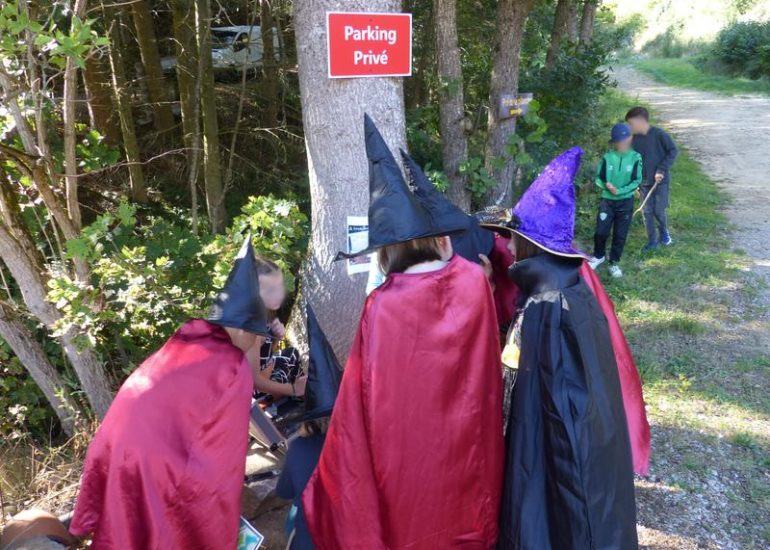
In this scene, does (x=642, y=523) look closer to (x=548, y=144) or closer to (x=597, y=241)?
(x=597, y=241)

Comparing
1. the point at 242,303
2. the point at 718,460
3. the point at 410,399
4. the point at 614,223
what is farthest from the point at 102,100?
the point at 718,460

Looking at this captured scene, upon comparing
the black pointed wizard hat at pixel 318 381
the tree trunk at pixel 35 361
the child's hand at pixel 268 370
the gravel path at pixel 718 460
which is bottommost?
the gravel path at pixel 718 460

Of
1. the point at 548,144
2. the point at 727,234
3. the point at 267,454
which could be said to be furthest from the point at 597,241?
the point at 267,454

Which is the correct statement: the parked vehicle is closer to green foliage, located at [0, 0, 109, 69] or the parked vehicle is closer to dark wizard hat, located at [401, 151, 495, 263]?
green foliage, located at [0, 0, 109, 69]

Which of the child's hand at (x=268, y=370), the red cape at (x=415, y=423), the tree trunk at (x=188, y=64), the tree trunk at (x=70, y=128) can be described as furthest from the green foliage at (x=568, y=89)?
the red cape at (x=415, y=423)

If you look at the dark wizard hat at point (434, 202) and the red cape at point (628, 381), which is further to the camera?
the red cape at point (628, 381)

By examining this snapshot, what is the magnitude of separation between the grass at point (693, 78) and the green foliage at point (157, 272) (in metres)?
23.3

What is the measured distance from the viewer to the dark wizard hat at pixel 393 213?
231 cm

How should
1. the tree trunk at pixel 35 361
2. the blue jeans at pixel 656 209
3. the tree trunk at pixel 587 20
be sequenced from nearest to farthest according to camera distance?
the tree trunk at pixel 35 361 < the blue jeans at pixel 656 209 < the tree trunk at pixel 587 20

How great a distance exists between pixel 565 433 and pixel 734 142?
14.6m

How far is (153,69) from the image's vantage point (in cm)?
808

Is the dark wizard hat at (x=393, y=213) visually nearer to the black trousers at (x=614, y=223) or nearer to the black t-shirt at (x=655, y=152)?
the black trousers at (x=614, y=223)

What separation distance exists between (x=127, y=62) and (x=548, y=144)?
5.83m

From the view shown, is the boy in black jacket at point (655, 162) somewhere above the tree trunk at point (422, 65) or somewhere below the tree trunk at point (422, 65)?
below
